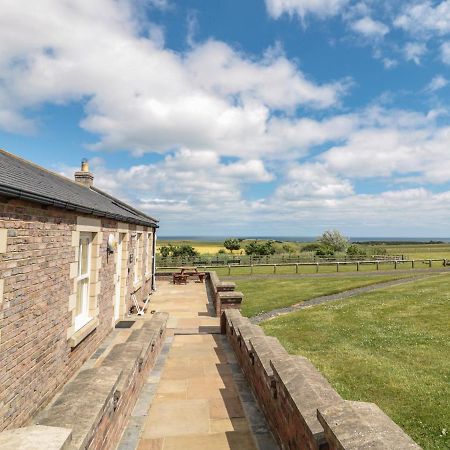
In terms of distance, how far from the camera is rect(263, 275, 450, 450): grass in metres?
5.67

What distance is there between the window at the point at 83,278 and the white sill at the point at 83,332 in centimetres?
15

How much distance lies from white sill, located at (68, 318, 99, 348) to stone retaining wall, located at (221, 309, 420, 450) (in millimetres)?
3452

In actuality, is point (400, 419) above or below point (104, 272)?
below

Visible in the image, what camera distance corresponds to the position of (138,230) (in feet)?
49.3

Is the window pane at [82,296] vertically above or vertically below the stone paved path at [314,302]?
above

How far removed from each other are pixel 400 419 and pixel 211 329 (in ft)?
20.7

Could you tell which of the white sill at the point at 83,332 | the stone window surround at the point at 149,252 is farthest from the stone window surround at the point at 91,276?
the stone window surround at the point at 149,252

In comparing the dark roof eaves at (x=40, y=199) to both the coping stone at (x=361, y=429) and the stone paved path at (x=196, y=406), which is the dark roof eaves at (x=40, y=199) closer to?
the stone paved path at (x=196, y=406)

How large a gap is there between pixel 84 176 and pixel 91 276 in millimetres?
6918

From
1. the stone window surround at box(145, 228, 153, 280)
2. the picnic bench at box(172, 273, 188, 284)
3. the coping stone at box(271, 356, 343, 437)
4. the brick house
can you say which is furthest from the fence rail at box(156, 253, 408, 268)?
the coping stone at box(271, 356, 343, 437)

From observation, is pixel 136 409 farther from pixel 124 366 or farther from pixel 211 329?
pixel 211 329

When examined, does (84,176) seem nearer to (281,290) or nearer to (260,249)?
(281,290)

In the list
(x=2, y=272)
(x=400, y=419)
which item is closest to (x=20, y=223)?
(x=2, y=272)

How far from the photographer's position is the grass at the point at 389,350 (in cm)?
567
